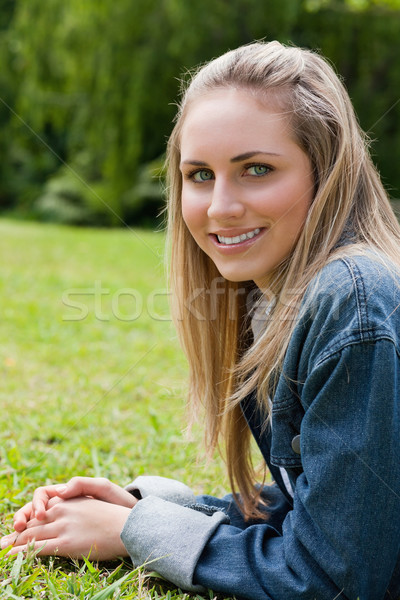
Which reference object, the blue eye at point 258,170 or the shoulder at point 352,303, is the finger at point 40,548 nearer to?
the shoulder at point 352,303

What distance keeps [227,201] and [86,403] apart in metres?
1.96

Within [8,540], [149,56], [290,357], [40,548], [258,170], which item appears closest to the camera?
[290,357]

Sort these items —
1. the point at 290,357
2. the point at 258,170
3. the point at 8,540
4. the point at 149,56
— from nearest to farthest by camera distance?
the point at 290,357 → the point at 258,170 → the point at 8,540 → the point at 149,56

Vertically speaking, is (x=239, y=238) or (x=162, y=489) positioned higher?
(x=239, y=238)

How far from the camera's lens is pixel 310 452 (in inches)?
54.4

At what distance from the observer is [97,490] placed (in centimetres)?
176

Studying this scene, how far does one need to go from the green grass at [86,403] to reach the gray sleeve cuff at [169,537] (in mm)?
63

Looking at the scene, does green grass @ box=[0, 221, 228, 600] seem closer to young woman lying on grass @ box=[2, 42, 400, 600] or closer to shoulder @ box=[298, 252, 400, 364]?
young woman lying on grass @ box=[2, 42, 400, 600]

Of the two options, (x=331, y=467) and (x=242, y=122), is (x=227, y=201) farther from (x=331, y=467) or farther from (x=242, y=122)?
(x=331, y=467)

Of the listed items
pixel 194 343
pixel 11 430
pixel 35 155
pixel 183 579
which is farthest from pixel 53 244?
pixel 35 155

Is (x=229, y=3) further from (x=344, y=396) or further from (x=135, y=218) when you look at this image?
(x=344, y=396)

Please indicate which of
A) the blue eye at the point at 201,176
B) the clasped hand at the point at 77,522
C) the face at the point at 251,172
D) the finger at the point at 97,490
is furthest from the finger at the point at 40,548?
the blue eye at the point at 201,176

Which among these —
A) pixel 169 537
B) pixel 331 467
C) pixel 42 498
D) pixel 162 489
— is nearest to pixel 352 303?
pixel 331 467

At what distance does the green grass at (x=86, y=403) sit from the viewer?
5.51 ft
